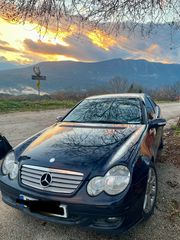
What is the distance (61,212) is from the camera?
2.31m

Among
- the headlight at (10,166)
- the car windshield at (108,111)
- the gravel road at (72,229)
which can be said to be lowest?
the gravel road at (72,229)

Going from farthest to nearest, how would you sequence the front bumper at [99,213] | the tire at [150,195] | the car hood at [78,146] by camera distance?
the tire at [150,195], the car hood at [78,146], the front bumper at [99,213]

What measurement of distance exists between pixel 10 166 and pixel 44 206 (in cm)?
75

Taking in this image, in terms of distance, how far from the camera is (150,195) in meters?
2.88

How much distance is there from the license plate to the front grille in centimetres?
14

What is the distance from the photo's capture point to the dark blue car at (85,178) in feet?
7.39

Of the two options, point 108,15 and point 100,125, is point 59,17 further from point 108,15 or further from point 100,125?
point 100,125

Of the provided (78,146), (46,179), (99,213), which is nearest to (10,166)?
(46,179)

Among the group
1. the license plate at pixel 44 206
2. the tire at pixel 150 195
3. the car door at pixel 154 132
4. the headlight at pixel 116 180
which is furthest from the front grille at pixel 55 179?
the car door at pixel 154 132

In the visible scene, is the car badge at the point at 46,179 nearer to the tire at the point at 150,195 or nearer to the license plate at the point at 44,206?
the license plate at the point at 44,206

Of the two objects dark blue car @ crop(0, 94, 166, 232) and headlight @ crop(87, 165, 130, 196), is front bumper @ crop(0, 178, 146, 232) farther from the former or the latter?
headlight @ crop(87, 165, 130, 196)

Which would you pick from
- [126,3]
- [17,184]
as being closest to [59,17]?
[126,3]

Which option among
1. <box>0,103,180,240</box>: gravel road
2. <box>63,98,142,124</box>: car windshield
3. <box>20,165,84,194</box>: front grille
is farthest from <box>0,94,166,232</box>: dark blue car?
<box>63,98,142,124</box>: car windshield

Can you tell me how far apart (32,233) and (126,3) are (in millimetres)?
4780
